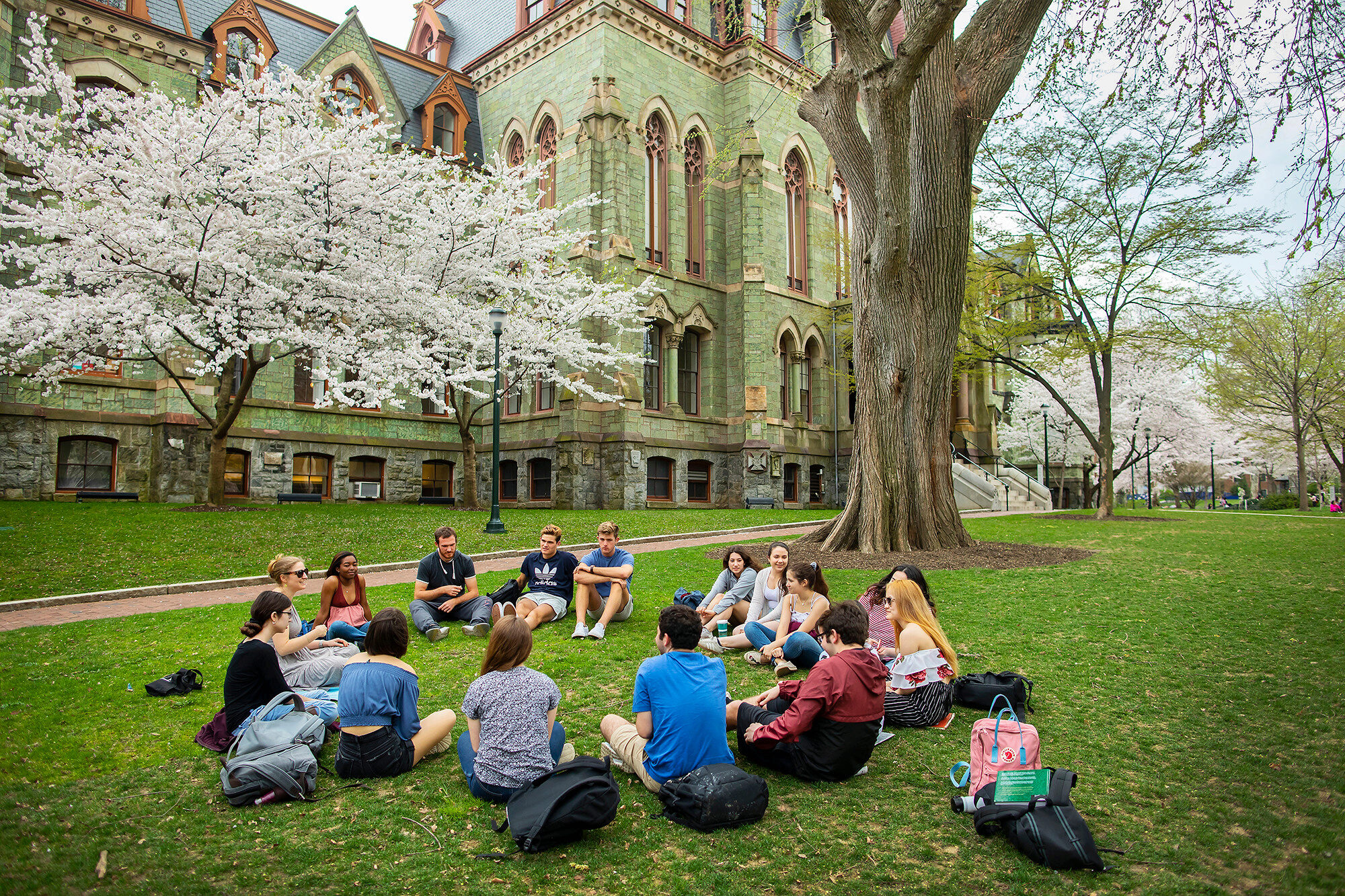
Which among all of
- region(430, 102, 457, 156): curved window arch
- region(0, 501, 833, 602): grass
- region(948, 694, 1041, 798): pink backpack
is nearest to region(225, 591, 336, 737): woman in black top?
region(948, 694, 1041, 798): pink backpack

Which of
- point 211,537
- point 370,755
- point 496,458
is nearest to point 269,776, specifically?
point 370,755

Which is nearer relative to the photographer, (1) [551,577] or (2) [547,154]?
(1) [551,577]

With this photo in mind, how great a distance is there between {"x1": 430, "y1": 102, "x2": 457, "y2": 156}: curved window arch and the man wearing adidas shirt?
25.3 metres

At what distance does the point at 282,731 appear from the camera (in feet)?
15.2

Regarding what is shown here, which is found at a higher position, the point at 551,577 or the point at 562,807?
the point at 551,577

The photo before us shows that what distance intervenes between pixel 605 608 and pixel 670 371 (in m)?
20.1

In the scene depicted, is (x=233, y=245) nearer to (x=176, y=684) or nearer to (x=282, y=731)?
(x=176, y=684)

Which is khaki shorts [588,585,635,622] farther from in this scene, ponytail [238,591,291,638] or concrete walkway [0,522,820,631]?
concrete walkway [0,522,820,631]

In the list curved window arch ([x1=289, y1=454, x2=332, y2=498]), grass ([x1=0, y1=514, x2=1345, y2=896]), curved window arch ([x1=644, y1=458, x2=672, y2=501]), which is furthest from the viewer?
curved window arch ([x1=644, y1=458, x2=672, y2=501])

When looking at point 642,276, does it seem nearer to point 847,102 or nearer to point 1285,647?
point 847,102

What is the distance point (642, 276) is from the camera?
1055 inches

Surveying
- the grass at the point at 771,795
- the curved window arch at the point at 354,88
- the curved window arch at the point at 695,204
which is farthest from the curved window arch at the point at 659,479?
the grass at the point at 771,795

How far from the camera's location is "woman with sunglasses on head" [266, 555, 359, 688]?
237 inches

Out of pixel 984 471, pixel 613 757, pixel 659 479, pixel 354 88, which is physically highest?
pixel 354 88
